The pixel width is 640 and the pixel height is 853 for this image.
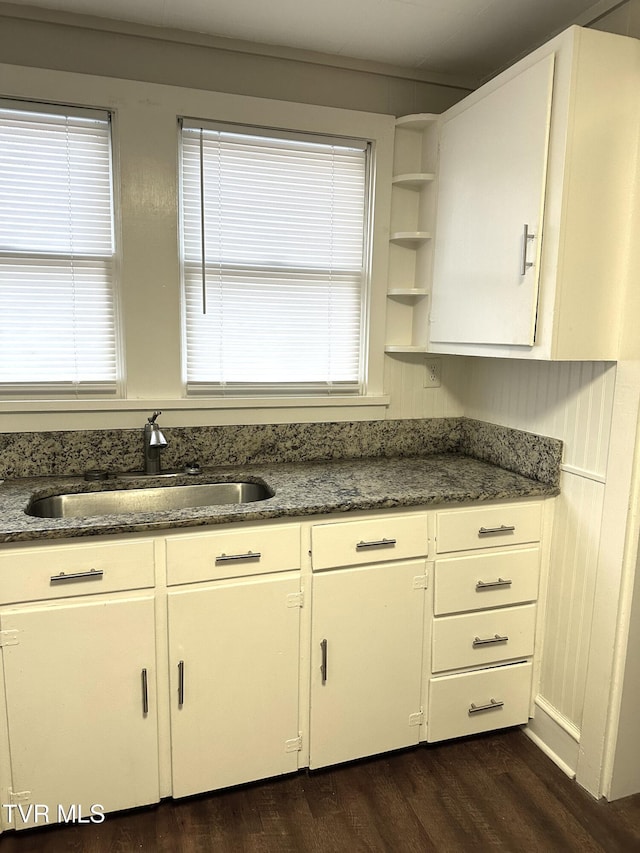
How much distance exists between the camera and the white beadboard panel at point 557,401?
191 centimetres

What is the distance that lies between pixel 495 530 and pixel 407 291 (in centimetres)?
101

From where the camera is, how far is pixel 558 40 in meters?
1.68

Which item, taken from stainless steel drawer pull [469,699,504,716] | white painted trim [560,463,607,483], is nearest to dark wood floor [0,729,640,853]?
stainless steel drawer pull [469,699,504,716]

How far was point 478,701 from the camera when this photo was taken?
2.18 metres

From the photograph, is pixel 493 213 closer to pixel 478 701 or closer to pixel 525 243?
pixel 525 243

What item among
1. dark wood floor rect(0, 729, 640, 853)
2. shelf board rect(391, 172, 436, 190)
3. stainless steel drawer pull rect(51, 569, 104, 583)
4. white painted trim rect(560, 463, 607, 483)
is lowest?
dark wood floor rect(0, 729, 640, 853)

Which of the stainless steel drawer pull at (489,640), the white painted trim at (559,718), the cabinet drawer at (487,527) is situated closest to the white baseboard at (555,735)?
the white painted trim at (559,718)

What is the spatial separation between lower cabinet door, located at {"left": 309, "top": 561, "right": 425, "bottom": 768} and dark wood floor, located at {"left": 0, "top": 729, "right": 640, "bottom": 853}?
0.37ft

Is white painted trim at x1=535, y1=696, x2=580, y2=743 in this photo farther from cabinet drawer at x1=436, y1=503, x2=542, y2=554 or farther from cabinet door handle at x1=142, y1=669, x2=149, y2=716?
cabinet door handle at x1=142, y1=669, x2=149, y2=716

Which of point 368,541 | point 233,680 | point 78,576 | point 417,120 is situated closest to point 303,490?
point 368,541

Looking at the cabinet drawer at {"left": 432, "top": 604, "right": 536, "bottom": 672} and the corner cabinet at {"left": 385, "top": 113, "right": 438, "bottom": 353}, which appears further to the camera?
the corner cabinet at {"left": 385, "top": 113, "right": 438, "bottom": 353}

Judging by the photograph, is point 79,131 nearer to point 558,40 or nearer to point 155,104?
point 155,104

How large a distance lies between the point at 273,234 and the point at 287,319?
1.10ft

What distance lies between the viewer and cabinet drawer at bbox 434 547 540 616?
2.07 meters
